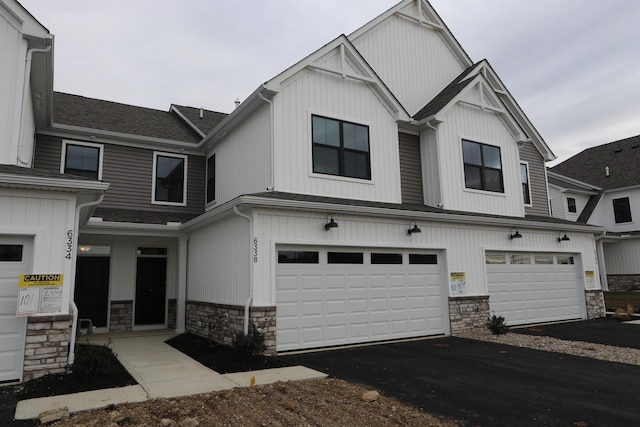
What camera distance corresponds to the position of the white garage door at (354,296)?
9078mm

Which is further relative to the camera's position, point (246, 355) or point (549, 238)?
point (549, 238)

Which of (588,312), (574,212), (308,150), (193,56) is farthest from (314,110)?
(574,212)

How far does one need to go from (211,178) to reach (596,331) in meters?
12.0

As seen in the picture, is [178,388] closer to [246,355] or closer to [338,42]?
[246,355]

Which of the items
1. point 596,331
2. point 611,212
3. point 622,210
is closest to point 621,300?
point 596,331

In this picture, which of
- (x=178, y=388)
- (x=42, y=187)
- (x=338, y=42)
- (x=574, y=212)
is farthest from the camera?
(x=574, y=212)

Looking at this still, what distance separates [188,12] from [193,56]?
26.8 feet

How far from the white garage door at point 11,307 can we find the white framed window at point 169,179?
256 inches

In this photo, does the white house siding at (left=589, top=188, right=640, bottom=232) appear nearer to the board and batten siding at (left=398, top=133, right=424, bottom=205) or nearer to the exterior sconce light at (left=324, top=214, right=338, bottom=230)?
the board and batten siding at (left=398, top=133, right=424, bottom=205)

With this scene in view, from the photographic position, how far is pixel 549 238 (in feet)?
45.0

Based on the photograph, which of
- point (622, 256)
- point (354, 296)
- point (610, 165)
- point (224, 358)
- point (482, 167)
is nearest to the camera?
point (224, 358)

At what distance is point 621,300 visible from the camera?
17625 millimetres

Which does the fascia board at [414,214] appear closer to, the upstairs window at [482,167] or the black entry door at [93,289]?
the upstairs window at [482,167]

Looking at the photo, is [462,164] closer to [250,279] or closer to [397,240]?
[397,240]
